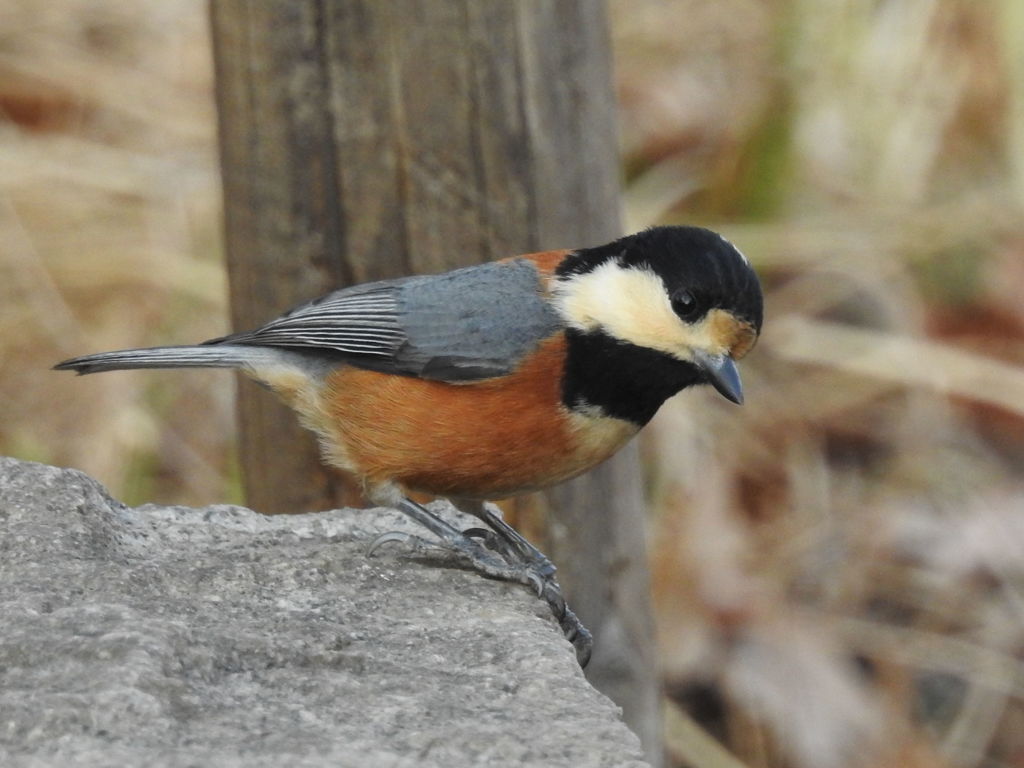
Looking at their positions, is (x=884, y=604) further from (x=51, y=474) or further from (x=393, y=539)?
(x=51, y=474)

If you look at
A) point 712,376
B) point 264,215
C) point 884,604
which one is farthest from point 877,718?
point 264,215

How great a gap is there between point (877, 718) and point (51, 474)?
10.8 ft

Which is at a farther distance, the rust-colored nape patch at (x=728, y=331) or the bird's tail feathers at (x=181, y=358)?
the bird's tail feathers at (x=181, y=358)

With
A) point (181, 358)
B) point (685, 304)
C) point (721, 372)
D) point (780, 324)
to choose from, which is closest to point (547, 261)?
point (685, 304)

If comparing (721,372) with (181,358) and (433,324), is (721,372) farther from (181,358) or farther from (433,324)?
(181,358)

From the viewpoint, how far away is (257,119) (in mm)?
3818

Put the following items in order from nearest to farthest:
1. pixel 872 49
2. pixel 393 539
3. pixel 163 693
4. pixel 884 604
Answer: pixel 163 693 < pixel 393 539 < pixel 884 604 < pixel 872 49

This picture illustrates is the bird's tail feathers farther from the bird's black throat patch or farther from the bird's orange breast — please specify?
the bird's black throat patch

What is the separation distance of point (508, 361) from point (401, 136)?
24.9 inches

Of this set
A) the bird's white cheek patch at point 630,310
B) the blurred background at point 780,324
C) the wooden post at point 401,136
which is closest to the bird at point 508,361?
the bird's white cheek patch at point 630,310

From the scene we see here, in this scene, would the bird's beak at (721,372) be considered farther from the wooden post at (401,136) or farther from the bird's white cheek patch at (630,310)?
the wooden post at (401,136)

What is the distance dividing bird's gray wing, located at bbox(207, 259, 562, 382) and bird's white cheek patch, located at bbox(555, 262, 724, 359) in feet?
0.20

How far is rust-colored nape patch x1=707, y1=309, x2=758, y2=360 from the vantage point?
3.41m

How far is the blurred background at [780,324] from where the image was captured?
5613 mm
